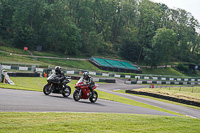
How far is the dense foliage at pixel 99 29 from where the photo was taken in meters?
69.7

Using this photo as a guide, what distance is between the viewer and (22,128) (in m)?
7.03

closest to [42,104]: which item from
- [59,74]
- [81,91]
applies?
[81,91]

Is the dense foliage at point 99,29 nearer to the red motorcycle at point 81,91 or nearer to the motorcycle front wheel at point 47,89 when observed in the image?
the motorcycle front wheel at point 47,89

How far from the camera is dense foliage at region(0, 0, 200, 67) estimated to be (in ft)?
229

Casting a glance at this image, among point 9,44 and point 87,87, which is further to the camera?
point 9,44

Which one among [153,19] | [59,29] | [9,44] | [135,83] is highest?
[153,19]

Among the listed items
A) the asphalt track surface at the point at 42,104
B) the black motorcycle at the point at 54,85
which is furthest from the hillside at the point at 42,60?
the asphalt track surface at the point at 42,104

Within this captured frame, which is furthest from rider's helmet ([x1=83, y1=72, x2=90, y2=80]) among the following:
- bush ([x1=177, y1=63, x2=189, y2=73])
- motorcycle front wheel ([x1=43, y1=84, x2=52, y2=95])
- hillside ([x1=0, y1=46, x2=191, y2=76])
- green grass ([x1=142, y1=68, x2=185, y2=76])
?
bush ([x1=177, y1=63, x2=189, y2=73])

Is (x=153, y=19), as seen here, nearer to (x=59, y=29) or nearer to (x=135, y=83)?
(x=59, y=29)

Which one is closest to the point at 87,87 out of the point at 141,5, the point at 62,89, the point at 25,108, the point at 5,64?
the point at 62,89

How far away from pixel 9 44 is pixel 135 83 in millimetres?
34478

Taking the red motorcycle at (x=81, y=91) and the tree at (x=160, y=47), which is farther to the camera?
the tree at (x=160, y=47)

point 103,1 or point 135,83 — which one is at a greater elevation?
point 103,1

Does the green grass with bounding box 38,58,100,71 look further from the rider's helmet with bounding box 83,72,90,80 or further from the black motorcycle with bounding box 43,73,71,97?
the rider's helmet with bounding box 83,72,90,80
